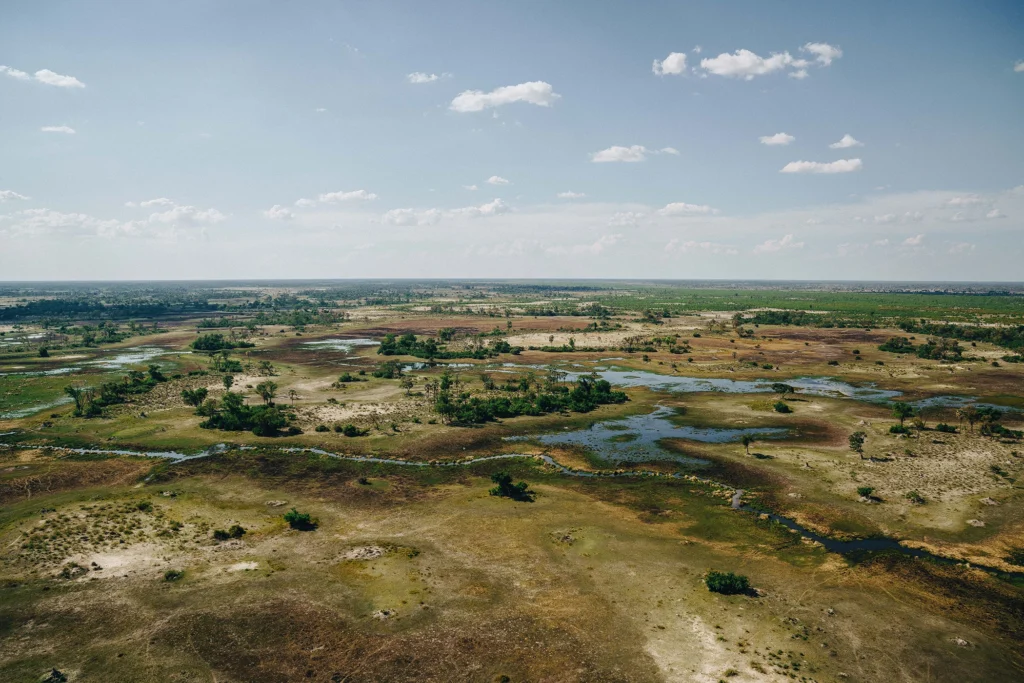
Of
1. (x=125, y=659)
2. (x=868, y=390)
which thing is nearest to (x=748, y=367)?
(x=868, y=390)

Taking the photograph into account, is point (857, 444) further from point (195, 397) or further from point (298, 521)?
point (195, 397)

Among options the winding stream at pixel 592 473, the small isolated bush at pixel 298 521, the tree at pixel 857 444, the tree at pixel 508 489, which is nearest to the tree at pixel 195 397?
the winding stream at pixel 592 473

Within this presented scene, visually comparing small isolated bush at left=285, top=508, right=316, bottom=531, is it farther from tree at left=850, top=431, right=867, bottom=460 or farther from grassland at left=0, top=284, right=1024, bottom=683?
tree at left=850, top=431, right=867, bottom=460

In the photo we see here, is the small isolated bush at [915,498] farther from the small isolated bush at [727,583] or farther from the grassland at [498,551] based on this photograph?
the small isolated bush at [727,583]

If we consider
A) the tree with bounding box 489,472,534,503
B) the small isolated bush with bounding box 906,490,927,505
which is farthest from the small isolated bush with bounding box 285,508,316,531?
the small isolated bush with bounding box 906,490,927,505

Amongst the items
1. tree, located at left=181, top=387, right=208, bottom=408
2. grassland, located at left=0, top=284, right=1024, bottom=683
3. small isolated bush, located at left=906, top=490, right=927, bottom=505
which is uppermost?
tree, located at left=181, top=387, right=208, bottom=408

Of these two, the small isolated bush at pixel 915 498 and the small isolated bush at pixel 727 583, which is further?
the small isolated bush at pixel 915 498
